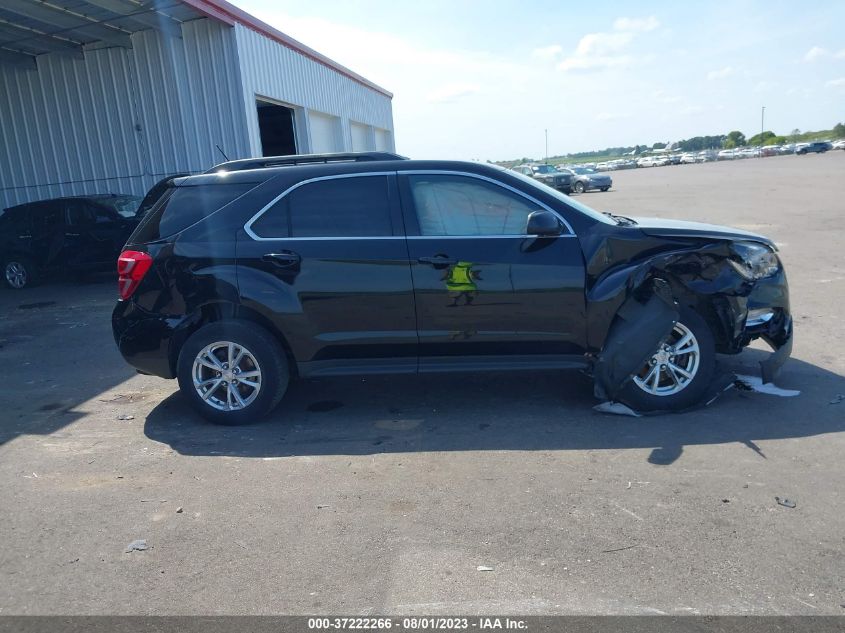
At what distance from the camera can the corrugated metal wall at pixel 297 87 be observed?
47.2ft

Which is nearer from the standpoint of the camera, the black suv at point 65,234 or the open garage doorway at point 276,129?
the black suv at point 65,234

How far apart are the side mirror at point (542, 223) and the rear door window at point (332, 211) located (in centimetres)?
105

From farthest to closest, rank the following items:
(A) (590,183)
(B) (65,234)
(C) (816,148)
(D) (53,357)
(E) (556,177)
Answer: (C) (816,148), (E) (556,177), (A) (590,183), (B) (65,234), (D) (53,357)

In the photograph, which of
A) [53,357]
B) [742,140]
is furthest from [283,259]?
[742,140]

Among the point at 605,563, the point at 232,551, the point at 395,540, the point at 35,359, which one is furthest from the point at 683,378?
the point at 35,359

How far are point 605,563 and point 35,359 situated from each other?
22.7 feet

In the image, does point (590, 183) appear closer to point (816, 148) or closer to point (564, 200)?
point (564, 200)

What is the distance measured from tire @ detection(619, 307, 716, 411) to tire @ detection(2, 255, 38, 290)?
39.0 feet

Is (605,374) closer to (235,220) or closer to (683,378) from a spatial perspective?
(683,378)

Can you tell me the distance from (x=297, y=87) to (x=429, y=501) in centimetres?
1498

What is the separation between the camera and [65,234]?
41.7 ft

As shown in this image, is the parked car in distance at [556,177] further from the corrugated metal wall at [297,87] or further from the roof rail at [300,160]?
the roof rail at [300,160]

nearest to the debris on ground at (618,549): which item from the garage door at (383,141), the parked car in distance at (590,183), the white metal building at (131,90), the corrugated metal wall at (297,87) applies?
the white metal building at (131,90)

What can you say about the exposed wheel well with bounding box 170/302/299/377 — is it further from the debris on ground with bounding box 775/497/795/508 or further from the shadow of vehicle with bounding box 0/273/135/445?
the debris on ground with bounding box 775/497/795/508
